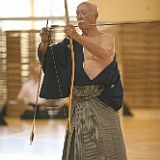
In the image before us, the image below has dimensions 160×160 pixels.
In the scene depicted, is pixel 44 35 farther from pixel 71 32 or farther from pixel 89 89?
pixel 89 89

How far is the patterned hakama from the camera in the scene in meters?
2.50

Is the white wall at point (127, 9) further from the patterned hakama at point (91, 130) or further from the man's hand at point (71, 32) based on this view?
the man's hand at point (71, 32)

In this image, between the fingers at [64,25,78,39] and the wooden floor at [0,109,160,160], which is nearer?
the fingers at [64,25,78,39]

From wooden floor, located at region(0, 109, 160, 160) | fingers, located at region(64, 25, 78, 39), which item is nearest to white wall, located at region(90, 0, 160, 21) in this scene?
wooden floor, located at region(0, 109, 160, 160)

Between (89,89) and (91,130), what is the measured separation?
205 millimetres

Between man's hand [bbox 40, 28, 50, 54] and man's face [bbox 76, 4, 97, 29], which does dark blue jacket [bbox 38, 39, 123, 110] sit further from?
man's face [bbox 76, 4, 97, 29]

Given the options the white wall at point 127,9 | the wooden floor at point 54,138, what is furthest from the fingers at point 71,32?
the white wall at point 127,9

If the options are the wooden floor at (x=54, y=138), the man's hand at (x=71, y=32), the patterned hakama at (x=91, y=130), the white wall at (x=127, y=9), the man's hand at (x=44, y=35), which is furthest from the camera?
the white wall at (x=127, y=9)

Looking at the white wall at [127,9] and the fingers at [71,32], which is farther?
the white wall at [127,9]

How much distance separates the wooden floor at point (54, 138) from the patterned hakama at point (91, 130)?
1488 millimetres

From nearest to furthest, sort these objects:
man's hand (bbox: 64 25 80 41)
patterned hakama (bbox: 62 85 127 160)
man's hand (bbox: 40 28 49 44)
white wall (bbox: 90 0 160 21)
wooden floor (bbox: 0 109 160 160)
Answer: man's hand (bbox: 64 25 80 41), man's hand (bbox: 40 28 49 44), patterned hakama (bbox: 62 85 127 160), wooden floor (bbox: 0 109 160 160), white wall (bbox: 90 0 160 21)

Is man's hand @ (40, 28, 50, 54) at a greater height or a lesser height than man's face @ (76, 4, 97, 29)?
lesser

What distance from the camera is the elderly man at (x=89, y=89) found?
2436mm

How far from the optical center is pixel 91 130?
2514 millimetres
